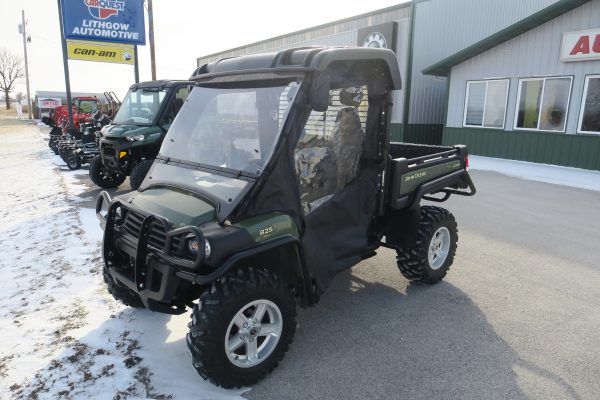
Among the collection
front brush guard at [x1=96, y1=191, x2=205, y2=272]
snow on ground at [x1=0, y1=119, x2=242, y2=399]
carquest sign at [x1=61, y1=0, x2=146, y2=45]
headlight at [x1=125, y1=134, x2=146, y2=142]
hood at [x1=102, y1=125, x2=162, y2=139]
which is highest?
carquest sign at [x1=61, y1=0, x2=146, y2=45]

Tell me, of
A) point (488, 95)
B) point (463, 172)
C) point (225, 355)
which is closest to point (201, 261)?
point (225, 355)

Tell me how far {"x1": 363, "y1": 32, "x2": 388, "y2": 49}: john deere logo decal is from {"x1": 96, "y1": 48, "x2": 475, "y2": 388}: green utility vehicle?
1540cm

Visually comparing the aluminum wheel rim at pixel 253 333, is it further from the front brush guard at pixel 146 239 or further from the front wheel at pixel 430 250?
the front wheel at pixel 430 250

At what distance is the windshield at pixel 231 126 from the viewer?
9.90 ft

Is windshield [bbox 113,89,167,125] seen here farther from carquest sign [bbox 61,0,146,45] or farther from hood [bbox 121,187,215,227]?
hood [bbox 121,187,215,227]

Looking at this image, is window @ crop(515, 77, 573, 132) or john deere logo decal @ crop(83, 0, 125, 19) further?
john deere logo decal @ crop(83, 0, 125, 19)

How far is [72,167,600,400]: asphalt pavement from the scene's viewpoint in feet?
9.51

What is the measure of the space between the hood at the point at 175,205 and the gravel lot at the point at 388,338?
3.70 ft

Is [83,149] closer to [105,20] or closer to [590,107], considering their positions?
[105,20]

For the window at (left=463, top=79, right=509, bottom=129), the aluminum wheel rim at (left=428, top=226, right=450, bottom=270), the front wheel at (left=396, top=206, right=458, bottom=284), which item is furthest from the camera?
the window at (left=463, top=79, right=509, bottom=129)

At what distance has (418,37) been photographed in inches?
676

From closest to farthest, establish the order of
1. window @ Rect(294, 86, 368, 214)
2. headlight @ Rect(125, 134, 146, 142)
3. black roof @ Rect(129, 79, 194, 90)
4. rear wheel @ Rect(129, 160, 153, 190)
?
window @ Rect(294, 86, 368, 214), rear wheel @ Rect(129, 160, 153, 190), headlight @ Rect(125, 134, 146, 142), black roof @ Rect(129, 79, 194, 90)

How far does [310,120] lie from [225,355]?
1.77 meters

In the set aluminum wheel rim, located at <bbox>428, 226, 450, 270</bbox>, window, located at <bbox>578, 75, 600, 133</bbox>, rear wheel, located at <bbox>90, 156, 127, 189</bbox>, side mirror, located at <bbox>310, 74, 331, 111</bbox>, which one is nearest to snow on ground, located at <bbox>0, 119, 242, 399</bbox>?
side mirror, located at <bbox>310, 74, 331, 111</bbox>
